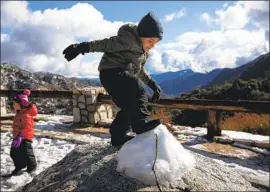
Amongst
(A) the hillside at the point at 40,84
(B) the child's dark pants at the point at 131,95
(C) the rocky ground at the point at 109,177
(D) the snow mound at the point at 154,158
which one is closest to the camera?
(D) the snow mound at the point at 154,158

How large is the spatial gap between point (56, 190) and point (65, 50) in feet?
4.26

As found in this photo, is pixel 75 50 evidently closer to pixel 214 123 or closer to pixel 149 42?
pixel 149 42

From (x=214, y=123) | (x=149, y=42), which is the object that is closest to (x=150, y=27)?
(x=149, y=42)

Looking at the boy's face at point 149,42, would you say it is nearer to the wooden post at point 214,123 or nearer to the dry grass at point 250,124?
the wooden post at point 214,123

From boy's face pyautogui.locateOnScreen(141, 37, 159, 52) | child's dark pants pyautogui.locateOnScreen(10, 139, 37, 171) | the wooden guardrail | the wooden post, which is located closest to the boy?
boy's face pyautogui.locateOnScreen(141, 37, 159, 52)

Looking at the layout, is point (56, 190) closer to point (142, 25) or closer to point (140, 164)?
point (140, 164)

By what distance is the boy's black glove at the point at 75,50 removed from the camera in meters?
3.48

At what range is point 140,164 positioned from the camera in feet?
9.11

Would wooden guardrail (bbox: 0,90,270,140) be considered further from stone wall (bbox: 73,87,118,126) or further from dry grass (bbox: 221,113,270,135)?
stone wall (bbox: 73,87,118,126)

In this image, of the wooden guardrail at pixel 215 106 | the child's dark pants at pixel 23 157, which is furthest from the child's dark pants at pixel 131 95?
the wooden guardrail at pixel 215 106

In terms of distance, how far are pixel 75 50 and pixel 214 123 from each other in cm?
539

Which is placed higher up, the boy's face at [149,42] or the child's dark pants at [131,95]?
the boy's face at [149,42]

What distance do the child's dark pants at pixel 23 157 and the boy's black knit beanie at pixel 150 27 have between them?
168 inches

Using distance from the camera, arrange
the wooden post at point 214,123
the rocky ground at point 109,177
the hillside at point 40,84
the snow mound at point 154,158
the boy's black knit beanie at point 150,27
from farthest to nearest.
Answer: the hillside at point 40,84 → the wooden post at point 214,123 → the boy's black knit beanie at point 150,27 → the rocky ground at point 109,177 → the snow mound at point 154,158
